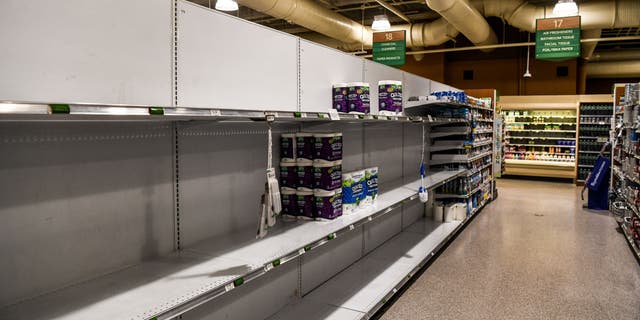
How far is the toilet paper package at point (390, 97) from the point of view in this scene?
12.8ft

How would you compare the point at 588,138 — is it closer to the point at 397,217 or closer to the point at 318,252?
the point at 397,217

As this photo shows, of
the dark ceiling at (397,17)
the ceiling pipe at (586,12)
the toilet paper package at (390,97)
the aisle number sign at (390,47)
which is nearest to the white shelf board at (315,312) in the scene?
the toilet paper package at (390,97)

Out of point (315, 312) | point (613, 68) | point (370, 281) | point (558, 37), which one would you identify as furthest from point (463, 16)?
point (613, 68)

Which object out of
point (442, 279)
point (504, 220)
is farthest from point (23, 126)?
point (504, 220)

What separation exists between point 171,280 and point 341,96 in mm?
2043

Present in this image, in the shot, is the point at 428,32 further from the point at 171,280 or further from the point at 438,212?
the point at 171,280

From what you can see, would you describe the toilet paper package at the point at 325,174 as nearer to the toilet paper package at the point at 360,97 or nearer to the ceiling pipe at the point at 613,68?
the toilet paper package at the point at 360,97

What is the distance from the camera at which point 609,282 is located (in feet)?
15.1

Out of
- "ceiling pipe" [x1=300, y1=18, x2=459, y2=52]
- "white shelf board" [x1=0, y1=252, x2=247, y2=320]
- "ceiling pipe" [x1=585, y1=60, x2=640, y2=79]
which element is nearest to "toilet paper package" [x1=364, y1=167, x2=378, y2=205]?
"white shelf board" [x1=0, y1=252, x2=247, y2=320]

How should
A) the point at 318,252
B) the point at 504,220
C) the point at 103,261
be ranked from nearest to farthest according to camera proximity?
the point at 103,261 < the point at 318,252 < the point at 504,220

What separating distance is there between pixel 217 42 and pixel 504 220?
20.7 ft

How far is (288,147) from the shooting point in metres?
3.16

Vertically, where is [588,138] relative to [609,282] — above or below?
above

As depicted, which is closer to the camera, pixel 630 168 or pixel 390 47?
pixel 630 168
